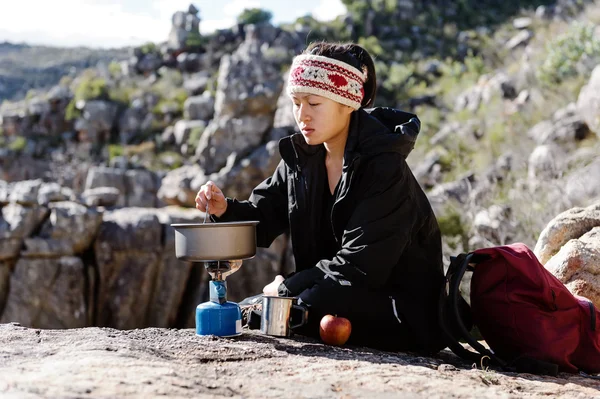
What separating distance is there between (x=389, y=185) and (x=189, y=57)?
38850 mm

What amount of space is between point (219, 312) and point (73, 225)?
8.90 m

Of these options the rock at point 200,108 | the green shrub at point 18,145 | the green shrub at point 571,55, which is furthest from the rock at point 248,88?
the green shrub at point 18,145

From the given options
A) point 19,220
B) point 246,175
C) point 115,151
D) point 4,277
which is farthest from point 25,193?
point 115,151

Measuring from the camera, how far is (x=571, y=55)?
1266 cm

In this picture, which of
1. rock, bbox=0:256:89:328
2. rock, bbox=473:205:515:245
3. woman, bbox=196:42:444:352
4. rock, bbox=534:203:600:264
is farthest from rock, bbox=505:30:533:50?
woman, bbox=196:42:444:352

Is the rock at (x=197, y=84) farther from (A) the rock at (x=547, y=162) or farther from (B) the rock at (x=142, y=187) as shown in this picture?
(A) the rock at (x=547, y=162)

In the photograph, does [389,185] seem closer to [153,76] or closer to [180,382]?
[180,382]

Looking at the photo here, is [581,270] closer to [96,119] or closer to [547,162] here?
[547,162]

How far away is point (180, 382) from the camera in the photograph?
1.99 meters

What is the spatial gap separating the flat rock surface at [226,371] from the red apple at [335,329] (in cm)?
6

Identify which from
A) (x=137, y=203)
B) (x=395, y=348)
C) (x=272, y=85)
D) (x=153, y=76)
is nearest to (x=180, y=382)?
(x=395, y=348)

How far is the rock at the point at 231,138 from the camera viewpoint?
62.1ft

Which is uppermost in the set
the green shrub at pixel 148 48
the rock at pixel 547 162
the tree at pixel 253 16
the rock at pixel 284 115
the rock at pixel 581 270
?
the tree at pixel 253 16

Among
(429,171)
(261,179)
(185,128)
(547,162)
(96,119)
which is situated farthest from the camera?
(96,119)
